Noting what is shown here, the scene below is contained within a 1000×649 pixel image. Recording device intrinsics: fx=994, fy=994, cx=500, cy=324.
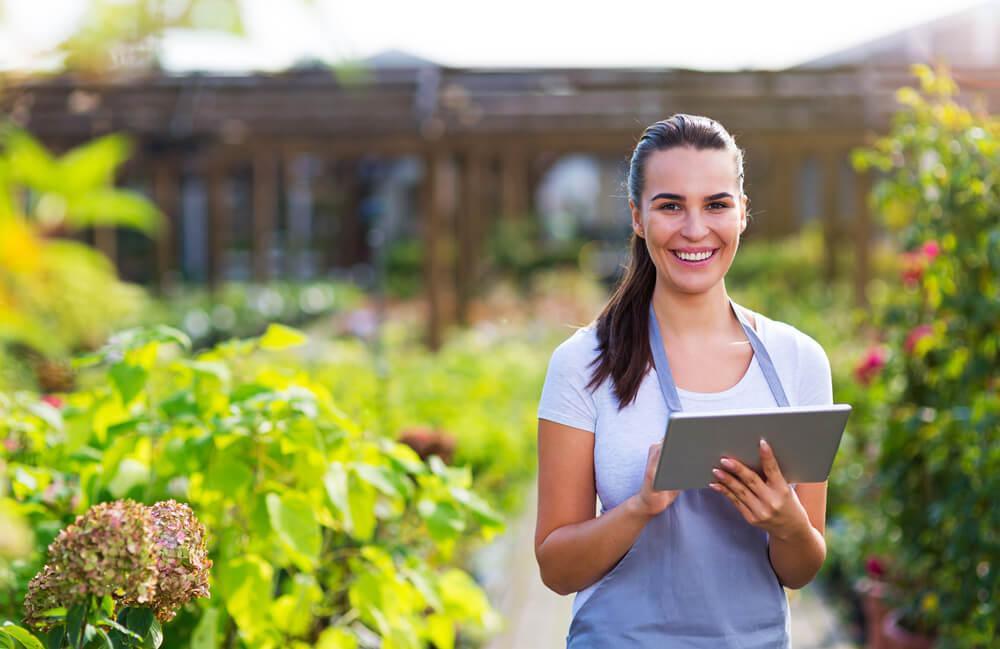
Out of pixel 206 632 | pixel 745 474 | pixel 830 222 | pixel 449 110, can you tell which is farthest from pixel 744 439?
pixel 830 222

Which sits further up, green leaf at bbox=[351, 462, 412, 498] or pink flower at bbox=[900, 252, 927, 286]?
pink flower at bbox=[900, 252, 927, 286]

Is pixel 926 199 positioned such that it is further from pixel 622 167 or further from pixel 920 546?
pixel 622 167

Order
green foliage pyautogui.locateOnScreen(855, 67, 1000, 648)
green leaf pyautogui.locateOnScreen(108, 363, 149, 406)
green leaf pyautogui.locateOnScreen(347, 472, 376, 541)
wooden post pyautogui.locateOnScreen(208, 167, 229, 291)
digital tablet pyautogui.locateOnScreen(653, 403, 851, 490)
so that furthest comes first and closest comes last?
wooden post pyautogui.locateOnScreen(208, 167, 229, 291) → green foliage pyautogui.locateOnScreen(855, 67, 1000, 648) → green leaf pyautogui.locateOnScreen(347, 472, 376, 541) → green leaf pyautogui.locateOnScreen(108, 363, 149, 406) → digital tablet pyautogui.locateOnScreen(653, 403, 851, 490)

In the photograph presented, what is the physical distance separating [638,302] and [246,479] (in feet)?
2.59

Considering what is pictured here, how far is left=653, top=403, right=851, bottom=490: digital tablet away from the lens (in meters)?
1.35

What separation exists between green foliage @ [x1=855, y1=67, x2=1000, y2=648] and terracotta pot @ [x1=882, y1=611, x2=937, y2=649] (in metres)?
0.05

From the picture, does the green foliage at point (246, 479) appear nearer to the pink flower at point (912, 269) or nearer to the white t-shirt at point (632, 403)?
the white t-shirt at point (632, 403)

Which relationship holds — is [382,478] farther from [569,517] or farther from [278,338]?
[569,517]

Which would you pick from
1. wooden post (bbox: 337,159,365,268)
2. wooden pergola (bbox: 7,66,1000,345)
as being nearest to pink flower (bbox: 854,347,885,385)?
wooden pergola (bbox: 7,66,1000,345)

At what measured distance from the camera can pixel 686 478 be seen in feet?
4.61

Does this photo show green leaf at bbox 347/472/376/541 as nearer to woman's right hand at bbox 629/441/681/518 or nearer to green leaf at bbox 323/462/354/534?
green leaf at bbox 323/462/354/534

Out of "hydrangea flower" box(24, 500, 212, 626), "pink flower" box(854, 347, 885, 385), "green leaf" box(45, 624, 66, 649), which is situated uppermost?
"hydrangea flower" box(24, 500, 212, 626)

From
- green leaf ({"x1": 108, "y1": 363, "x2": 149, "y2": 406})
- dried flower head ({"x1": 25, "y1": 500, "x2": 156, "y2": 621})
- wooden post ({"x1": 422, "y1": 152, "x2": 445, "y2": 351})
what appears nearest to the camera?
dried flower head ({"x1": 25, "y1": 500, "x2": 156, "y2": 621})

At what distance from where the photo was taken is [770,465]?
4.68 feet
